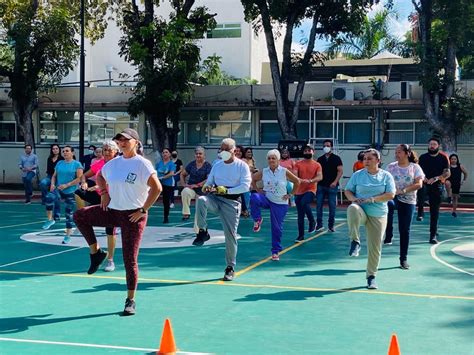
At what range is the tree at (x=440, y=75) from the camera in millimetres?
26562

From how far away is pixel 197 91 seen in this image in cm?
3209

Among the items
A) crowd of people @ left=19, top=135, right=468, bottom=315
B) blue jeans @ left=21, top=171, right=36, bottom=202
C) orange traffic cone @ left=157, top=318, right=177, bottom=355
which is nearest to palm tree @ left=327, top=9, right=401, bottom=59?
blue jeans @ left=21, top=171, right=36, bottom=202

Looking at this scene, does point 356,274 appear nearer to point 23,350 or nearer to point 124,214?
point 124,214

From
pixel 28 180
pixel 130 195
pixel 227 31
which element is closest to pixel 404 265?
pixel 130 195

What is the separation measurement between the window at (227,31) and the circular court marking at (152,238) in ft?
119

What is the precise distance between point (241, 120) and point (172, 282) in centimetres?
2246

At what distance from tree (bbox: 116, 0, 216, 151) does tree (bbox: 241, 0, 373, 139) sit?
2.62 meters

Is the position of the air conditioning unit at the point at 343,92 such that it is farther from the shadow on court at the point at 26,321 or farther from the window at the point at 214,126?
the shadow on court at the point at 26,321

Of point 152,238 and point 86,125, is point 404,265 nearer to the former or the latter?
point 152,238

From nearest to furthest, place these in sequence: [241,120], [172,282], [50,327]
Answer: [50,327]
[172,282]
[241,120]

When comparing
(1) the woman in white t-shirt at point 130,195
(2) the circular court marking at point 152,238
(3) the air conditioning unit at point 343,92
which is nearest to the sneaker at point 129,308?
(1) the woman in white t-shirt at point 130,195

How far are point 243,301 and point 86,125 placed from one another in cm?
2714

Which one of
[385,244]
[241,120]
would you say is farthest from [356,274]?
[241,120]

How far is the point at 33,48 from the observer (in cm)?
3067
